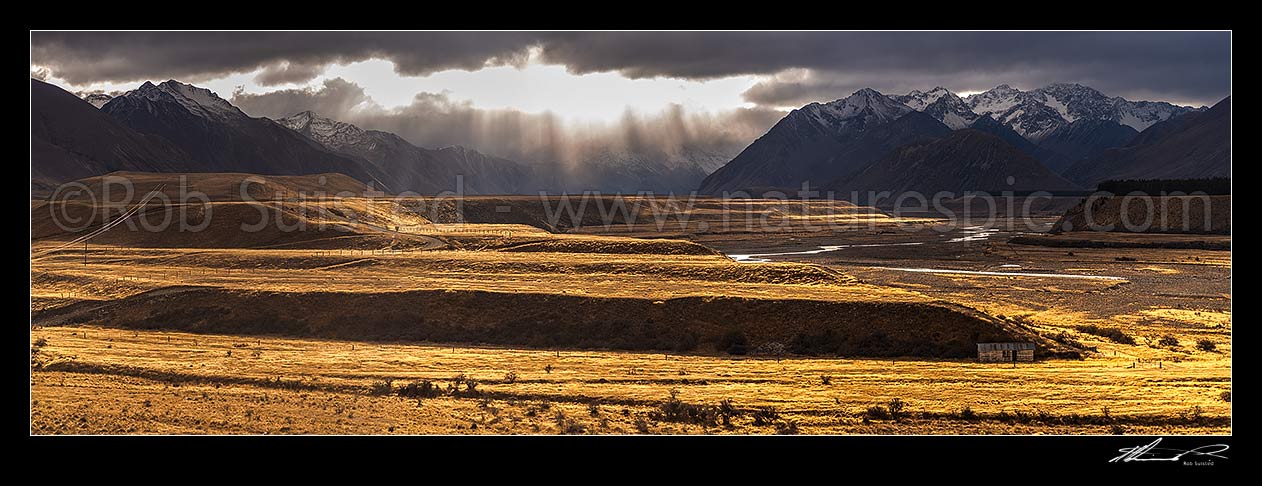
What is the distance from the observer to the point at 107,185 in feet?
406

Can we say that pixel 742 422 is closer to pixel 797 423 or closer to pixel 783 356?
pixel 797 423

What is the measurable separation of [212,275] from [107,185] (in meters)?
78.3

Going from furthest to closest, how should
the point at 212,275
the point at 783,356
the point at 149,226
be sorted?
the point at 149,226 < the point at 212,275 < the point at 783,356

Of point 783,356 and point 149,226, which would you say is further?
point 149,226

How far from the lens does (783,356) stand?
40594mm

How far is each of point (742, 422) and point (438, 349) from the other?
18.4m

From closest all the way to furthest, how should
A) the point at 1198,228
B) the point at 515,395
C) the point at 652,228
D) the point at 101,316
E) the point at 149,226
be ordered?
the point at 515,395 → the point at 101,316 → the point at 149,226 → the point at 1198,228 → the point at 652,228

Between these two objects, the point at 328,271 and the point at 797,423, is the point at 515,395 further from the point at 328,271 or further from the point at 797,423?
the point at 328,271
